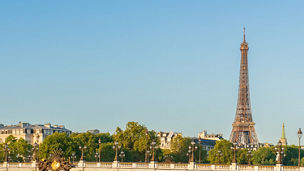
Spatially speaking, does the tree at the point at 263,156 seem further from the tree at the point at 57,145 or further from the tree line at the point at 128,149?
the tree at the point at 57,145

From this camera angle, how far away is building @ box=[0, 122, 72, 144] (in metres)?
182

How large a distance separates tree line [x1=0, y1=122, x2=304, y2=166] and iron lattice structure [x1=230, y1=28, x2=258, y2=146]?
1497 inches

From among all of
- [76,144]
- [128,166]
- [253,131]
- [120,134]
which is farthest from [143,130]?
[253,131]

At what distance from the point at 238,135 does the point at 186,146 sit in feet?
161

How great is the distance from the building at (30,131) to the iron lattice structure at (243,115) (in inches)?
1963

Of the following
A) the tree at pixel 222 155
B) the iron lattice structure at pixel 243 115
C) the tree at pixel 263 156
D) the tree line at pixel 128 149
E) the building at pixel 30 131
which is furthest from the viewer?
the iron lattice structure at pixel 243 115

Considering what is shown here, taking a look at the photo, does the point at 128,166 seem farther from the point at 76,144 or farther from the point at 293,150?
the point at 293,150

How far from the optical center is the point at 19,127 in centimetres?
18812

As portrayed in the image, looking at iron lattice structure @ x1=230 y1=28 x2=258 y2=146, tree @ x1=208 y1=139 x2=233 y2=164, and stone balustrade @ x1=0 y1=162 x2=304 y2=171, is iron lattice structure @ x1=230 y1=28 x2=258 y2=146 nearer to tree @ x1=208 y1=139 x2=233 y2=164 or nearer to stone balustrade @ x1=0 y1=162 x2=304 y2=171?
tree @ x1=208 y1=139 x2=233 y2=164

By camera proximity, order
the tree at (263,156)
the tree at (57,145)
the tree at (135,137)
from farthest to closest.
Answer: the tree at (263,156) → the tree at (135,137) → the tree at (57,145)

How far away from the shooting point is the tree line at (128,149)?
115m

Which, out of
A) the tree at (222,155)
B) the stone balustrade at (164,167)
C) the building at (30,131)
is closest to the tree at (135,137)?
the tree at (222,155)

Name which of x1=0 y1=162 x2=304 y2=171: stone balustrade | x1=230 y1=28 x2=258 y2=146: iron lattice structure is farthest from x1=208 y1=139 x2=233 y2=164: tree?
x1=0 y1=162 x2=304 y2=171: stone balustrade

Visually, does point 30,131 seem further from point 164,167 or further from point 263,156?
point 164,167
